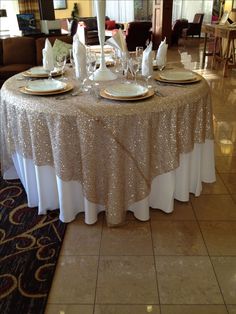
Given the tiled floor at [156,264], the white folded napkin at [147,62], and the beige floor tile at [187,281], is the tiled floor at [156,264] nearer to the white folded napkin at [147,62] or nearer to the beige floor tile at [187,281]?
the beige floor tile at [187,281]

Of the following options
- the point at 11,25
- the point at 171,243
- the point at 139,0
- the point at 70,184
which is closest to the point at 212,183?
the point at 171,243

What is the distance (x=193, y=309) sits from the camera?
1.42 m

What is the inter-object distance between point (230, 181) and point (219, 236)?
731mm

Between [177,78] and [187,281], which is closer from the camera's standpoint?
[187,281]

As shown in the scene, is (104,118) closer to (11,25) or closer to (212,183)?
(212,183)

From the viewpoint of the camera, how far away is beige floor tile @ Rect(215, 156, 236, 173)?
8.66 ft

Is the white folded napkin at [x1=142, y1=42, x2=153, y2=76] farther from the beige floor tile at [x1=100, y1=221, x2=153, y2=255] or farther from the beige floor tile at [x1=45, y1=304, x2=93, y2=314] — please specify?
the beige floor tile at [x1=45, y1=304, x2=93, y2=314]

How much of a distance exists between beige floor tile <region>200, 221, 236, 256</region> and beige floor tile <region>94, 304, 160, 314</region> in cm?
52

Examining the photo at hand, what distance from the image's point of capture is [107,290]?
1521mm

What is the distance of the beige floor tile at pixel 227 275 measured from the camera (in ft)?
4.87

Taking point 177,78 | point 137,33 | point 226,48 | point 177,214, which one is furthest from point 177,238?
point 137,33

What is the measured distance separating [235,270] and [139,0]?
1272 cm

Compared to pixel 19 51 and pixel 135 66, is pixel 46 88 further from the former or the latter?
pixel 19 51

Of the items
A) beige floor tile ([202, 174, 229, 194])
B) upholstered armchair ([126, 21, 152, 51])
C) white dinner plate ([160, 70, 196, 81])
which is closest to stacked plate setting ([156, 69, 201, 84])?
white dinner plate ([160, 70, 196, 81])
